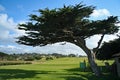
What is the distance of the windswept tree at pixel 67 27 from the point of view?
32.6 m

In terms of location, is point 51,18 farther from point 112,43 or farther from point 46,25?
point 112,43

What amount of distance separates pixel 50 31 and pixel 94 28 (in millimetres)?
6094

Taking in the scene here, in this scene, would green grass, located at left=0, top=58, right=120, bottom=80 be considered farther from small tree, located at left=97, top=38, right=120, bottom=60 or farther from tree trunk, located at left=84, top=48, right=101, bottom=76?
small tree, located at left=97, top=38, right=120, bottom=60

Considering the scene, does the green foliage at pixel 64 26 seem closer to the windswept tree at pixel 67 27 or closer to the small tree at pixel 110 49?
the windswept tree at pixel 67 27

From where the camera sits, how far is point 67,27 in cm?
3522

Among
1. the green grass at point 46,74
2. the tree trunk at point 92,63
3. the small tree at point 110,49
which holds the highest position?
the small tree at point 110,49

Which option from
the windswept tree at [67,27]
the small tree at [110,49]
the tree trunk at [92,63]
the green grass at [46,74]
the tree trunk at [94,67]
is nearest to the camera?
the green grass at [46,74]

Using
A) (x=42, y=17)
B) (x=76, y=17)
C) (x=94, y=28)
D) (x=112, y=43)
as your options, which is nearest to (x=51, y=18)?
(x=42, y=17)

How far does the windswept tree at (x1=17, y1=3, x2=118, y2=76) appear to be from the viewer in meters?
32.6

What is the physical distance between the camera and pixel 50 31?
35.1m

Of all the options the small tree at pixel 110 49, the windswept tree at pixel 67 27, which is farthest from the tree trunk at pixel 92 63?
the small tree at pixel 110 49

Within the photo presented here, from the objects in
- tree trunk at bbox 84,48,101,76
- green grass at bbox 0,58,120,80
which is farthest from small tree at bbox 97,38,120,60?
tree trunk at bbox 84,48,101,76

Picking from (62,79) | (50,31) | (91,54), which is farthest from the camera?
(91,54)

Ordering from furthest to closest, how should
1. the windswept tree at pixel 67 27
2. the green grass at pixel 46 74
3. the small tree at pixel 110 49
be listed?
the small tree at pixel 110 49 → the windswept tree at pixel 67 27 → the green grass at pixel 46 74
